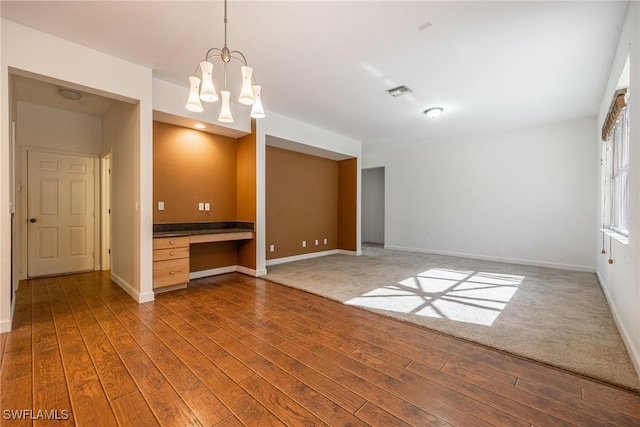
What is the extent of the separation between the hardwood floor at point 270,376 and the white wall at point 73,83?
2.32 ft

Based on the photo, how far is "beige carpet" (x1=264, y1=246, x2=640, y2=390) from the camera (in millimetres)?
2244

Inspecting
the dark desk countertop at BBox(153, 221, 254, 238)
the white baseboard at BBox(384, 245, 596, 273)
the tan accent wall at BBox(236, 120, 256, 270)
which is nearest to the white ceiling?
the tan accent wall at BBox(236, 120, 256, 270)

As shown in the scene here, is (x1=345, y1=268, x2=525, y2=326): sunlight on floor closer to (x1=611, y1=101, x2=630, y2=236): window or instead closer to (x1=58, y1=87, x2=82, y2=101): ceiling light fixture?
(x1=611, y1=101, x2=630, y2=236): window

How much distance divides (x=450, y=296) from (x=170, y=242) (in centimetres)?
371

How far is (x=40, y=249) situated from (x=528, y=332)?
6651mm

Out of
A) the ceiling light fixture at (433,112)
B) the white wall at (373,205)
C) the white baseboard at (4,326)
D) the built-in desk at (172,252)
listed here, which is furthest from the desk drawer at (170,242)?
the white wall at (373,205)

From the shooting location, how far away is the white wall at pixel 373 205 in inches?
372

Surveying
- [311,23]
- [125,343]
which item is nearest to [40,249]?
[125,343]

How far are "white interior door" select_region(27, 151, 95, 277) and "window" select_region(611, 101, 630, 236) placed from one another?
7478 mm

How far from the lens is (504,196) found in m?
6.04

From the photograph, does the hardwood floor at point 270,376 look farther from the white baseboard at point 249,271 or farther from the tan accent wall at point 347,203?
the tan accent wall at point 347,203

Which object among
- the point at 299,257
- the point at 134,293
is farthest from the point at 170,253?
the point at 299,257

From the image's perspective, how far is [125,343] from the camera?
2373mm

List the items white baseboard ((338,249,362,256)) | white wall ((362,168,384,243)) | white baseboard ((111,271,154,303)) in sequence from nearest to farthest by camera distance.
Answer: white baseboard ((111,271,154,303)) < white baseboard ((338,249,362,256)) < white wall ((362,168,384,243))
